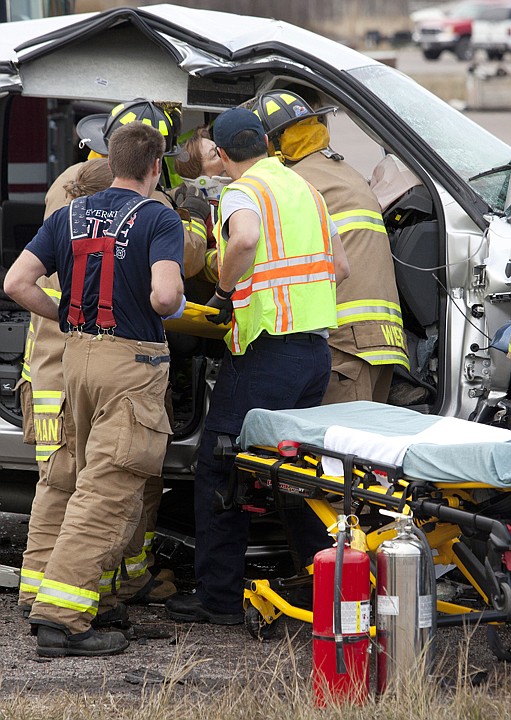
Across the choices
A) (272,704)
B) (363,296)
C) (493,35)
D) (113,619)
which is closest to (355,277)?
(363,296)

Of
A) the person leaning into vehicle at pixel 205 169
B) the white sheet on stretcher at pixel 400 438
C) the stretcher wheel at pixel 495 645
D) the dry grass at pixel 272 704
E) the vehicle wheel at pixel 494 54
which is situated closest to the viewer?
the dry grass at pixel 272 704

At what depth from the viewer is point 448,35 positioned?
122 ft

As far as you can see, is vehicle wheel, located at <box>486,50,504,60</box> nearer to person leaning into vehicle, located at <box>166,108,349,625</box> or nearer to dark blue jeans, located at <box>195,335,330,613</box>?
person leaning into vehicle, located at <box>166,108,349,625</box>

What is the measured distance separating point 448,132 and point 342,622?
2605mm

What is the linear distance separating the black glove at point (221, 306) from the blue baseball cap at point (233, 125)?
1.77ft

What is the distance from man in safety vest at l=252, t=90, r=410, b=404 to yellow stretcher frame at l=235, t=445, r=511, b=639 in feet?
2.34

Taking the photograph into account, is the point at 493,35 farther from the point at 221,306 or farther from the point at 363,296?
the point at 221,306

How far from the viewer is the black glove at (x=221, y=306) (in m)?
4.79

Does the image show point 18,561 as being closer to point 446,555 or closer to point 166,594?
point 166,594

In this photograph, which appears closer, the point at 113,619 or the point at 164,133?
the point at 113,619

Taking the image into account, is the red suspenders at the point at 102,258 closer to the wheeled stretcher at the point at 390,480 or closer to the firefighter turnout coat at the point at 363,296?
the wheeled stretcher at the point at 390,480

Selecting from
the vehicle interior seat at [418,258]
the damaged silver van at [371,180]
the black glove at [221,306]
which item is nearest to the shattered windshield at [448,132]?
the damaged silver van at [371,180]

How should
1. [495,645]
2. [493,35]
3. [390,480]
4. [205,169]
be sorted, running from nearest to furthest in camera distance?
[390,480]
[495,645]
[205,169]
[493,35]

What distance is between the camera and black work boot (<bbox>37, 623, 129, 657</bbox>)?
14.9 ft
